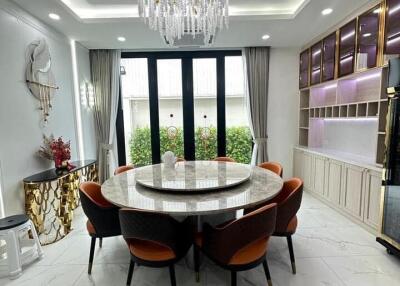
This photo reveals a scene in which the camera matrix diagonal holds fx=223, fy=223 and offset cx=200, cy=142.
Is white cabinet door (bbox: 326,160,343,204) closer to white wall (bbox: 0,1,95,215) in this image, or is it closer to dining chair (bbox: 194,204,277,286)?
dining chair (bbox: 194,204,277,286)

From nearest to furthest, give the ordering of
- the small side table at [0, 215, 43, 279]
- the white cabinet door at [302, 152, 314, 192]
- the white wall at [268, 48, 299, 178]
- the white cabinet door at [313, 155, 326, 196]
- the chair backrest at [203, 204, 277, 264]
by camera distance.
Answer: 1. the chair backrest at [203, 204, 277, 264]
2. the small side table at [0, 215, 43, 279]
3. the white cabinet door at [313, 155, 326, 196]
4. the white cabinet door at [302, 152, 314, 192]
5. the white wall at [268, 48, 299, 178]

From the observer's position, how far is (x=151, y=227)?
1578mm

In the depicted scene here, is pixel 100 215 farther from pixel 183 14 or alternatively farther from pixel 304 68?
pixel 304 68

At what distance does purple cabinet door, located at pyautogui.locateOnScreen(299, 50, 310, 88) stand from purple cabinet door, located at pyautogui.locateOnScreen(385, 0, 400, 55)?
174 centimetres

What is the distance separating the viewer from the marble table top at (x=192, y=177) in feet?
6.81

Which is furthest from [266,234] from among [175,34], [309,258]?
[175,34]

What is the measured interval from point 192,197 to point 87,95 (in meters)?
3.48

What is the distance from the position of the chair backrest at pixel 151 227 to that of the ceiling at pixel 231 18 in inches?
107

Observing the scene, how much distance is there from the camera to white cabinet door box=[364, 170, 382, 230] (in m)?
2.58

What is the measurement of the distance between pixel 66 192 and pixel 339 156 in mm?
3906

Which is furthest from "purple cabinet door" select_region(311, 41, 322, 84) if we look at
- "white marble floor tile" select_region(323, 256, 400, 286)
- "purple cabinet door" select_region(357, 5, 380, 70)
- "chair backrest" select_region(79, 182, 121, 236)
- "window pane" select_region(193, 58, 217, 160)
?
"chair backrest" select_region(79, 182, 121, 236)

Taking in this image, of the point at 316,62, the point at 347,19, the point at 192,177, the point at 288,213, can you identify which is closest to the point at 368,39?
the point at 347,19

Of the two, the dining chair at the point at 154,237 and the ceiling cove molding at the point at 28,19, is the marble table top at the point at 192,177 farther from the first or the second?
the ceiling cove molding at the point at 28,19

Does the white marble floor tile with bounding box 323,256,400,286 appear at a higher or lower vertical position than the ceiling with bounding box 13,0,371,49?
lower
